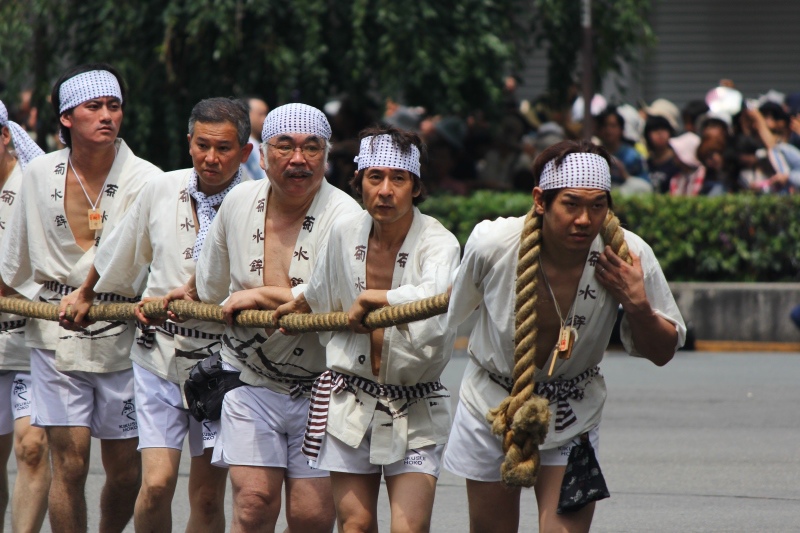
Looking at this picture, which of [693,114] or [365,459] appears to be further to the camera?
[693,114]

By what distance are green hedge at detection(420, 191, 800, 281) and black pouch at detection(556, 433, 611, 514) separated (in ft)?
27.5

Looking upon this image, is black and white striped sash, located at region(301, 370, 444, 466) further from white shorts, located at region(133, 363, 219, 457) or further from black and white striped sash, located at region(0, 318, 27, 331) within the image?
black and white striped sash, located at region(0, 318, 27, 331)

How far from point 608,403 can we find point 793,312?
2.71m

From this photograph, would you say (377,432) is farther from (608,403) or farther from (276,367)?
(608,403)

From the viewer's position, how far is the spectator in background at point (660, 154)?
13.6 m

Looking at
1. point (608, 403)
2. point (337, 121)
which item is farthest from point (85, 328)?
point (337, 121)

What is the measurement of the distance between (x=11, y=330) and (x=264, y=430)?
1.91 m

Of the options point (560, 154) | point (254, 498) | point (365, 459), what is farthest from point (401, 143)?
point (254, 498)

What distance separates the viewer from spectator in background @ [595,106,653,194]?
43.9 feet

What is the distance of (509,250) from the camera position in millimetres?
4371

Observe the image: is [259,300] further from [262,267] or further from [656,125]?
[656,125]

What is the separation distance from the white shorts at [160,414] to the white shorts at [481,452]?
1.40m

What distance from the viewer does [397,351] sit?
4.73m

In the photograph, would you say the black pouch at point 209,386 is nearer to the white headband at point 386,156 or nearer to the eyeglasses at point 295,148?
the eyeglasses at point 295,148
